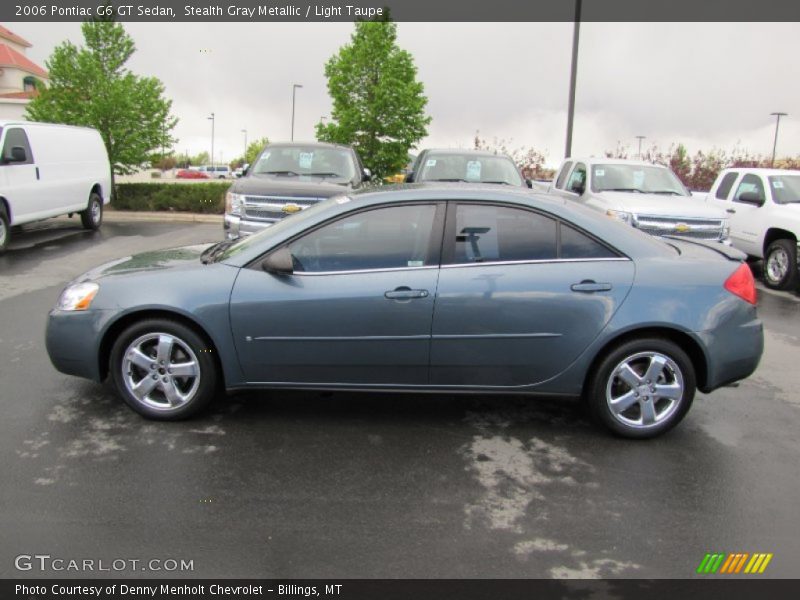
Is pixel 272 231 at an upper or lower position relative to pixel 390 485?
upper

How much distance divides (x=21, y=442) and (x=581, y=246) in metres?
3.72

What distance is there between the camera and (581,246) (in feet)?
14.6

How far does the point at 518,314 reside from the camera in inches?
169

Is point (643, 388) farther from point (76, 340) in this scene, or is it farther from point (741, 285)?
point (76, 340)

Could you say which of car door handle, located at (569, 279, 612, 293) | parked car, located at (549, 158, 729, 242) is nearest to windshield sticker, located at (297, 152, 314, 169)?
parked car, located at (549, 158, 729, 242)

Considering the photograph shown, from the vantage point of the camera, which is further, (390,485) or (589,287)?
(589,287)

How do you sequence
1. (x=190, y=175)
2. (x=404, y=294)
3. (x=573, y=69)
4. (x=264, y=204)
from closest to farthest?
1. (x=404, y=294)
2. (x=264, y=204)
3. (x=573, y=69)
4. (x=190, y=175)

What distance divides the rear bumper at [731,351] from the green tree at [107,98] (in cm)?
1777

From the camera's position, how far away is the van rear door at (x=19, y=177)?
11.5 m

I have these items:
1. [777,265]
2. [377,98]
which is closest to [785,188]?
[777,265]

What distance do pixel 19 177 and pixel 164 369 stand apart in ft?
30.4

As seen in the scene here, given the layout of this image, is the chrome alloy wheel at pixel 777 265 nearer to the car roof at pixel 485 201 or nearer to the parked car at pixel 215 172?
the car roof at pixel 485 201

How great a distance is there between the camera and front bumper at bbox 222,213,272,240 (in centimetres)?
929

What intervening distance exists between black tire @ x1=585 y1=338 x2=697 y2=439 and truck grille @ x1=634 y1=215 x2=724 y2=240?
5879mm
